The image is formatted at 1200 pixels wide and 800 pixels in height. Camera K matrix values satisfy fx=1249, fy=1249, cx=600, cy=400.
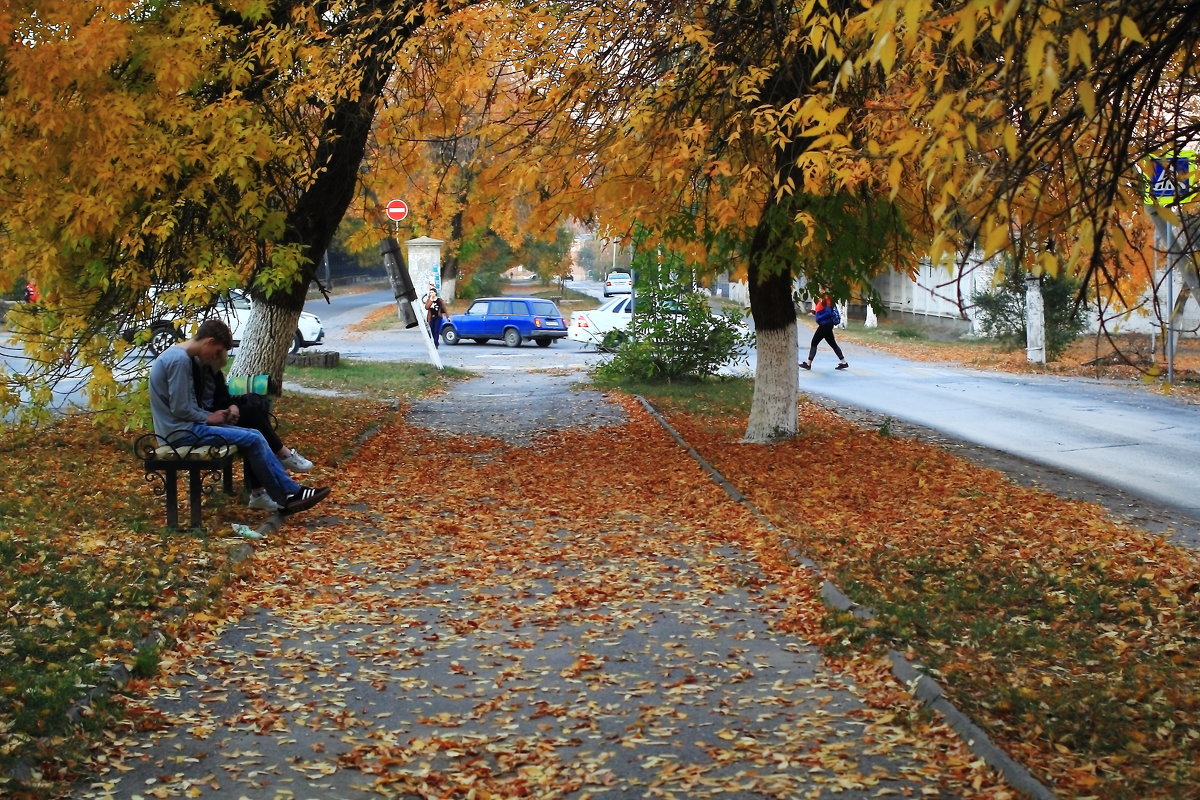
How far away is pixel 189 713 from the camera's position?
559cm

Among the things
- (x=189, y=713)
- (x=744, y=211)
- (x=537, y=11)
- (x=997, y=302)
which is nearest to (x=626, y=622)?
(x=189, y=713)

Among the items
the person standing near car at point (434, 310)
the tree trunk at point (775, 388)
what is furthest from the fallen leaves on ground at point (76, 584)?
the person standing near car at point (434, 310)

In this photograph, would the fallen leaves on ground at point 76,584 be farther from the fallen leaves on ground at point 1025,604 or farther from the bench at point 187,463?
the fallen leaves on ground at point 1025,604

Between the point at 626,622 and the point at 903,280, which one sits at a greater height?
the point at 903,280

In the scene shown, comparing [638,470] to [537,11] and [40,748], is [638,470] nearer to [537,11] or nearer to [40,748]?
[537,11]

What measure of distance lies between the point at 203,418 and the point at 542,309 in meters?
31.4

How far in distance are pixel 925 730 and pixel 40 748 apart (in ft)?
11.8

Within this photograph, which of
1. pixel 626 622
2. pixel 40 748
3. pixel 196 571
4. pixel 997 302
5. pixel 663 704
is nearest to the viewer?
pixel 40 748

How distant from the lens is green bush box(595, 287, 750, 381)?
2272 cm

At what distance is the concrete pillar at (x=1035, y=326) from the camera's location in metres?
29.5

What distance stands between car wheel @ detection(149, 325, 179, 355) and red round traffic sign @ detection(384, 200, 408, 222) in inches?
278

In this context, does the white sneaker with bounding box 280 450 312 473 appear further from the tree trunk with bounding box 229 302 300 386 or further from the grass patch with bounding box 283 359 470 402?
the grass patch with bounding box 283 359 470 402

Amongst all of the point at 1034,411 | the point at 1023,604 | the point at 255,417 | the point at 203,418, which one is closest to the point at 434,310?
the point at 1034,411

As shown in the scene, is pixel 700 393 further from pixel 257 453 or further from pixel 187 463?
pixel 187 463
